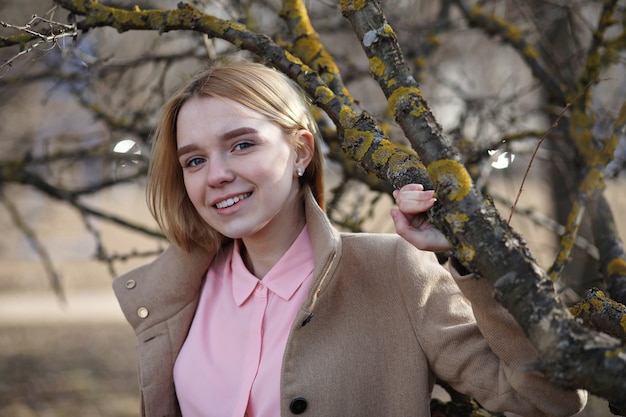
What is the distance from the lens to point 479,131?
9.41 feet

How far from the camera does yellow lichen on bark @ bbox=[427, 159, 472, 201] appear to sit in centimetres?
129

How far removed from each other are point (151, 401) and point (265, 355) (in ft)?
1.32

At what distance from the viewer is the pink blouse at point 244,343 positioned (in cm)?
183

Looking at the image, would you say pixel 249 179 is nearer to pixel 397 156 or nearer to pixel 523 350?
pixel 397 156

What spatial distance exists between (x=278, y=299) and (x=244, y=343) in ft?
0.50

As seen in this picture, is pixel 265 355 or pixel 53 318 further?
pixel 53 318

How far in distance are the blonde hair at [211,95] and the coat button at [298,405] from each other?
1.95 feet

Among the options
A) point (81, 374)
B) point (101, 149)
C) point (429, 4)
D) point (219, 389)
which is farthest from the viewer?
point (81, 374)

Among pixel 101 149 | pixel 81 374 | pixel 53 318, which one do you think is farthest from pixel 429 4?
pixel 53 318

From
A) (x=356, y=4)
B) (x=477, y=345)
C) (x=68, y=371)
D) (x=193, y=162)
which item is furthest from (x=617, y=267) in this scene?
(x=68, y=371)

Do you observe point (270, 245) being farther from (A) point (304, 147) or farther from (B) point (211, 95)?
(B) point (211, 95)

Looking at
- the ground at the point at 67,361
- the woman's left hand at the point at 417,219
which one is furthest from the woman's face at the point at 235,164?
the ground at the point at 67,361

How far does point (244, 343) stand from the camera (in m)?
1.93

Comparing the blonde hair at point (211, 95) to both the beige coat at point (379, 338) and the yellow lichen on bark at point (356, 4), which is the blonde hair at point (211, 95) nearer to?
the beige coat at point (379, 338)
